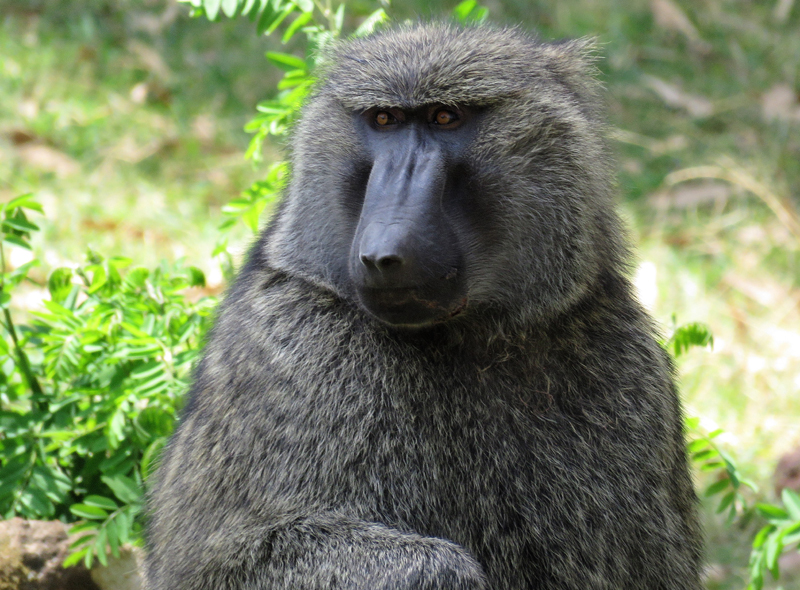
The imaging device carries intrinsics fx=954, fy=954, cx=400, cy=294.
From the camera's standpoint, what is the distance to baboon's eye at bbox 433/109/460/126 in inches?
81.1

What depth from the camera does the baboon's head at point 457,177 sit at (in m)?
1.97

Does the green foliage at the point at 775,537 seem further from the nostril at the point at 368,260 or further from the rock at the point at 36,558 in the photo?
the rock at the point at 36,558

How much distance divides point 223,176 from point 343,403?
3217mm

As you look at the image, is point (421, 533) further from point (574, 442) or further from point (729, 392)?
point (729, 392)

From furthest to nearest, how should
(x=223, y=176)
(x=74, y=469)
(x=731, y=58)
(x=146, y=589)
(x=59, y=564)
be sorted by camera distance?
(x=731, y=58), (x=223, y=176), (x=74, y=469), (x=59, y=564), (x=146, y=589)

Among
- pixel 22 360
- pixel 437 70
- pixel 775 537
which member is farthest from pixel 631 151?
pixel 22 360

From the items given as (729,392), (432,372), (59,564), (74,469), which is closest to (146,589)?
(59,564)

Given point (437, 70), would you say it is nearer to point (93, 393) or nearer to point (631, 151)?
point (93, 393)

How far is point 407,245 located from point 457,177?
0.89 ft

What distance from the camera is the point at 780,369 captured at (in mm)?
4180

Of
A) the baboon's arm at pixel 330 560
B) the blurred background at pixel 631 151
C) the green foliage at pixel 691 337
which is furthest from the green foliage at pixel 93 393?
the green foliage at pixel 691 337

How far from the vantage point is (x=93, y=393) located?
2672 millimetres

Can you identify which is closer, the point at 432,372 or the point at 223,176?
the point at 432,372

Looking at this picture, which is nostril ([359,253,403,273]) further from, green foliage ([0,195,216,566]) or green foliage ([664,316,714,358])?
green foliage ([664,316,714,358])
